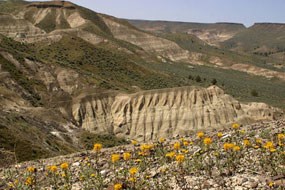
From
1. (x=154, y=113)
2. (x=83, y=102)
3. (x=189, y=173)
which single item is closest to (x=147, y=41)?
(x=83, y=102)

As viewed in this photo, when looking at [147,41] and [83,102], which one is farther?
[147,41]

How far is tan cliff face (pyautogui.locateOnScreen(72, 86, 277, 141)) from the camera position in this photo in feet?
165

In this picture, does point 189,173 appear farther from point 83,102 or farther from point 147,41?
point 147,41

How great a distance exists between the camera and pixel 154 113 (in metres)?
51.6

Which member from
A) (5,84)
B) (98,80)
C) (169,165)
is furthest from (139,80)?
(169,165)

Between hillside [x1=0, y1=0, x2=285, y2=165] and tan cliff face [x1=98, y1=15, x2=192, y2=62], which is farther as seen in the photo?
tan cliff face [x1=98, y1=15, x2=192, y2=62]

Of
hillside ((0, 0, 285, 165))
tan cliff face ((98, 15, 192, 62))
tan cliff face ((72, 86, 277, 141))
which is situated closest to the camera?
hillside ((0, 0, 285, 165))

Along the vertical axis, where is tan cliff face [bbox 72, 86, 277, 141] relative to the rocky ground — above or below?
below

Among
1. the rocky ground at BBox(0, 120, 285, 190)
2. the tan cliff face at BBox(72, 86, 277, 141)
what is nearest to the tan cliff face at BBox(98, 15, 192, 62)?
the tan cliff face at BBox(72, 86, 277, 141)

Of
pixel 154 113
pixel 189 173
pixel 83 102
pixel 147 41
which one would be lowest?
pixel 154 113

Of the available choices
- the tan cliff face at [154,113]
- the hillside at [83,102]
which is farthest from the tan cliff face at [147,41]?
the tan cliff face at [154,113]

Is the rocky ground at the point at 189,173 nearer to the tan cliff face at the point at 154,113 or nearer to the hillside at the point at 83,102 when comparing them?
the hillside at the point at 83,102

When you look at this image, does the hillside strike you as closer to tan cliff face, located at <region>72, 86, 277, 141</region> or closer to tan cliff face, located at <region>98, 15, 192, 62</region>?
tan cliff face, located at <region>72, 86, 277, 141</region>

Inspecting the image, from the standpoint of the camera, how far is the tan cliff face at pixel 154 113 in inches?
1984
